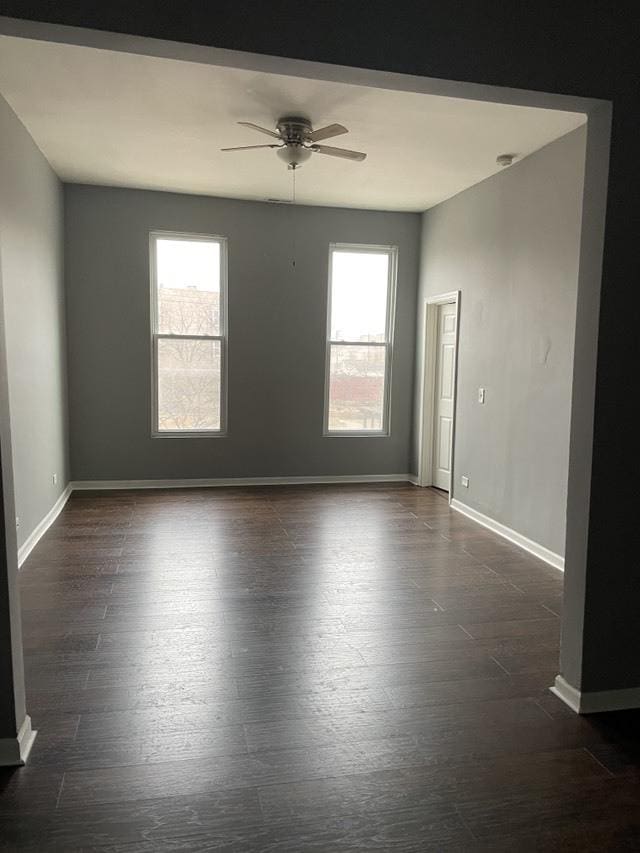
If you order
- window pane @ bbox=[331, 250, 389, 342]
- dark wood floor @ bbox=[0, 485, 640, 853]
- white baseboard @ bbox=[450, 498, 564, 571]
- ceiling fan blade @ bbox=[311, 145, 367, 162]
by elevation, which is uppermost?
ceiling fan blade @ bbox=[311, 145, 367, 162]

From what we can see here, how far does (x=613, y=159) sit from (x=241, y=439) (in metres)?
4.94

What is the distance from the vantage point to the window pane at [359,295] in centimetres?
682

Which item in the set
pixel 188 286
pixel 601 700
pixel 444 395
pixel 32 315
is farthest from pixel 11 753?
pixel 444 395

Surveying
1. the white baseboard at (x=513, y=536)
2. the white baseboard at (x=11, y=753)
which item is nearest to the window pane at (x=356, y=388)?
the white baseboard at (x=513, y=536)

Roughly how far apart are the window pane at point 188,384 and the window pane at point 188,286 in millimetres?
170

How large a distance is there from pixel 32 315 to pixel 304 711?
3.60 meters

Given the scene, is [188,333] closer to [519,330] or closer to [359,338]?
[359,338]

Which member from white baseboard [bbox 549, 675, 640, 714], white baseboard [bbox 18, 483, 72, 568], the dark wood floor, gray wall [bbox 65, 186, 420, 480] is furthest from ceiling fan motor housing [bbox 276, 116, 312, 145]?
white baseboard [bbox 549, 675, 640, 714]

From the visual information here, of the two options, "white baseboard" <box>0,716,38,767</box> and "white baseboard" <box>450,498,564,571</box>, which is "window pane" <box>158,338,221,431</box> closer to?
"white baseboard" <box>450,498,564,571</box>

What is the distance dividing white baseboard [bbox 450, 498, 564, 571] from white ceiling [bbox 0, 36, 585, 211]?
2911 millimetres

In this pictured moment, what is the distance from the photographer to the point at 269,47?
198cm

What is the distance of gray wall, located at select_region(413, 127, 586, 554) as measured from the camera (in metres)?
4.29

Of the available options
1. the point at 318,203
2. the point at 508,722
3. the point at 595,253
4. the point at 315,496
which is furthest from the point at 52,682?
the point at 318,203

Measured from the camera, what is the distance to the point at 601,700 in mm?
2521
